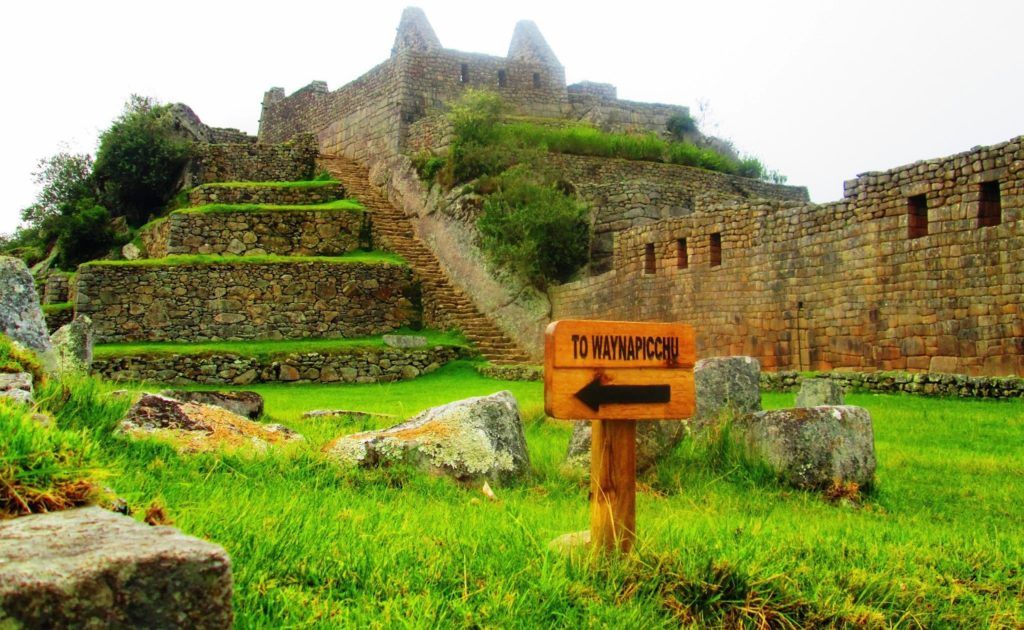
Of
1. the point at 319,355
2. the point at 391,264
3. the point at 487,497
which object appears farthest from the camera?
the point at 391,264

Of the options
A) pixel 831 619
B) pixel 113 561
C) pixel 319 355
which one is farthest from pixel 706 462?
pixel 319 355

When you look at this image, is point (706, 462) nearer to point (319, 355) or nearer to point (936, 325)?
point (936, 325)

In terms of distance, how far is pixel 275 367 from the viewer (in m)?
19.5

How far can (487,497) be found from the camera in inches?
240

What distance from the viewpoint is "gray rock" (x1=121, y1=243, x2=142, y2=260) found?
26.2m

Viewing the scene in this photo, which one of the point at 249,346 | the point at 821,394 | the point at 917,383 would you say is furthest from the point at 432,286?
the point at 821,394

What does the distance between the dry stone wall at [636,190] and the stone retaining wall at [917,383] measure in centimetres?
701

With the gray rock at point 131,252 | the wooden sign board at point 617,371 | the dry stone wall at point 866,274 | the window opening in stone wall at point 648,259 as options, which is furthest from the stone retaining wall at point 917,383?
the gray rock at point 131,252

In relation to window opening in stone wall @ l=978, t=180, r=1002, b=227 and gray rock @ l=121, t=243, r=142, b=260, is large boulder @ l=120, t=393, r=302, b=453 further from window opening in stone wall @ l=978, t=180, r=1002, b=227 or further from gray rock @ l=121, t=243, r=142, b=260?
gray rock @ l=121, t=243, r=142, b=260

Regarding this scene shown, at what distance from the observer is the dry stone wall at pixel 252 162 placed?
2877cm

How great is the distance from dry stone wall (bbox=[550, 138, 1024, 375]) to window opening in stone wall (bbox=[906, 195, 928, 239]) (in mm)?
25

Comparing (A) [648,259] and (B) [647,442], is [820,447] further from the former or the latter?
(A) [648,259]

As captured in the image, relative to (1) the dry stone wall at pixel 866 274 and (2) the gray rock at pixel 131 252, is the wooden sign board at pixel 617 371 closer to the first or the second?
(1) the dry stone wall at pixel 866 274

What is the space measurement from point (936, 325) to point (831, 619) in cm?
1064
